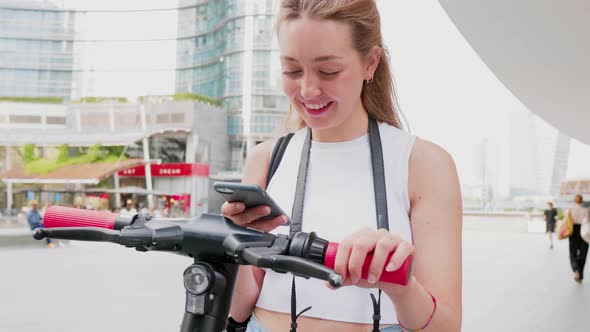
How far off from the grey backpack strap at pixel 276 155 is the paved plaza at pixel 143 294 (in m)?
2.51

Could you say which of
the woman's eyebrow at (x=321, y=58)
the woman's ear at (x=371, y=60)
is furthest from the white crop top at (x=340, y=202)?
the woman's eyebrow at (x=321, y=58)

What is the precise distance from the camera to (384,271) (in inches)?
18.7

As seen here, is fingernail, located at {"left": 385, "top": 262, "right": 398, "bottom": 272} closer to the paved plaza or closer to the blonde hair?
the blonde hair

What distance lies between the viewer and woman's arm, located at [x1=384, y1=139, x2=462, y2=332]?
30.9 inches

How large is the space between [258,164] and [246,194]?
483 mm

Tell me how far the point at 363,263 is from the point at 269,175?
542mm

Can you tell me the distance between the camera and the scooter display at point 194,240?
0.54m

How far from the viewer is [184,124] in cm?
3047

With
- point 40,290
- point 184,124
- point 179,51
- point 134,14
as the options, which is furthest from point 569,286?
point 134,14

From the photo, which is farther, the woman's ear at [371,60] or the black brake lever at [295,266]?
the woman's ear at [371,60]

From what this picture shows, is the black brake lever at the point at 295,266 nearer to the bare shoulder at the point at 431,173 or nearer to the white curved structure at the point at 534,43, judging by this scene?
the bare shoulder at the point at 431,173

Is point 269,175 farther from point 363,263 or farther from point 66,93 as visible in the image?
point 66,93

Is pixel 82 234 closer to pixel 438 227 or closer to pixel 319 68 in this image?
pixel 319 68

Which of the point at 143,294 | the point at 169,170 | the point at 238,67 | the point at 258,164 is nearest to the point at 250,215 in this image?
the point at 258,164
